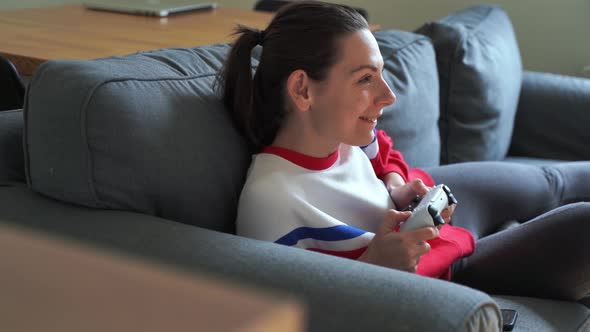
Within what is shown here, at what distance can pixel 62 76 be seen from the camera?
1.23m

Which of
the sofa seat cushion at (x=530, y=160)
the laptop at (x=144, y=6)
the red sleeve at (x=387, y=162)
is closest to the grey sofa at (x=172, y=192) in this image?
the red sleeve at (x=387, y=162)

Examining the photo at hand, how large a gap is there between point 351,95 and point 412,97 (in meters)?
0.68

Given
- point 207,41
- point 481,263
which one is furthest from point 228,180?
point 207,41

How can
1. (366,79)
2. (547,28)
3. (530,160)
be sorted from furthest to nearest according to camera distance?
1. (547,28)
2. (530,160)
3. (366,79)

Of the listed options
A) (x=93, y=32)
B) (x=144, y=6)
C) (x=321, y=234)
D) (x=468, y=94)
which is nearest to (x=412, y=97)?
(x=468, y=94)

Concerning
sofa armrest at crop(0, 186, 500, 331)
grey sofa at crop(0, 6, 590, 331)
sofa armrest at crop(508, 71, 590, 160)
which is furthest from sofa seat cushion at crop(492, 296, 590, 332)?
sofa armrest at crop(508, 71, 590, 160)

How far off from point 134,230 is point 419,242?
0.45 metres

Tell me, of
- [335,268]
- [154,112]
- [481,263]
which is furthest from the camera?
[481,263]

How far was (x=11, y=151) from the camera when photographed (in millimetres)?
1354

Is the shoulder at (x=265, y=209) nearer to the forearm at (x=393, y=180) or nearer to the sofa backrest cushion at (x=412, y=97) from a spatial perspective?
the forearm at (x=393, y=180)

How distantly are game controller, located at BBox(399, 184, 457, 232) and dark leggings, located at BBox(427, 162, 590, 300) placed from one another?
0.20 meters

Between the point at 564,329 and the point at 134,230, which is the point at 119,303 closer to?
the point at 134,230

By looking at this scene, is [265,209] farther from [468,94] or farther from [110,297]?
[468,94]

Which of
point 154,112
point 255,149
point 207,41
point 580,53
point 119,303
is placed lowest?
point 580,53
